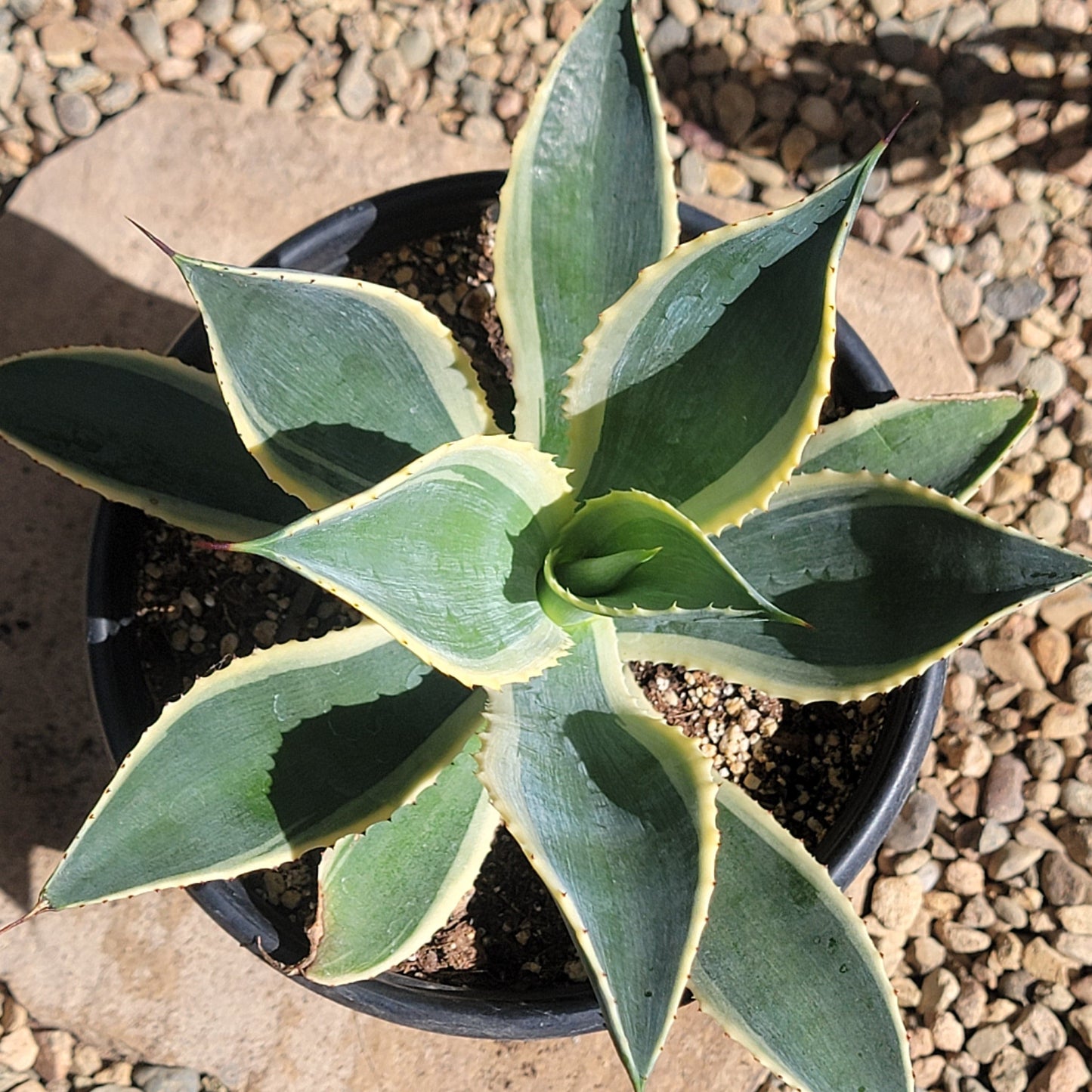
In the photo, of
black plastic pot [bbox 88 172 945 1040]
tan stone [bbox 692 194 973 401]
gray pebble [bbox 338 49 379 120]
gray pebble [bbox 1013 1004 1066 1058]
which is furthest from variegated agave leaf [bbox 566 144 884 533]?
gray pebble [bbox 1013 1004 1066 1058]

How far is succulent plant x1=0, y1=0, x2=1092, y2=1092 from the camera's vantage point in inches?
30.5

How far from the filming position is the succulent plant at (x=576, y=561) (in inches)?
30.5

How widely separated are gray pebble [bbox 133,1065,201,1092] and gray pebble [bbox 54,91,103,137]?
3.97ft

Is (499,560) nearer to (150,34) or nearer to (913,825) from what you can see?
(913,825)

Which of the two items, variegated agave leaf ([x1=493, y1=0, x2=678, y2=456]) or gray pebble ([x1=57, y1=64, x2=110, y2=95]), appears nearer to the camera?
variegated agave leaf ([x1=493, y1=0, x2=678, y2=456])

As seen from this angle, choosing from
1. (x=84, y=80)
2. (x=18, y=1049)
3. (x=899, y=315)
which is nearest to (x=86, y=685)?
(x=18, y=1049)

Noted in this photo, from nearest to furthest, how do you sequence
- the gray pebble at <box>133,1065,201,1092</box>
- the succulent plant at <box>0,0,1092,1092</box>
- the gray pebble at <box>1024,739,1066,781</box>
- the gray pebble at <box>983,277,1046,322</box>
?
the succulent plant at <box>0,0,1092,1092</box> → the gray pebble at <box>133,1065,201,1092</box> → the gray pebble at <box>1024,739,1066,781</box> → the gray pebble at <box>983,277,1046,322</box>

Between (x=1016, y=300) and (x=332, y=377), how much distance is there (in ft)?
3.66

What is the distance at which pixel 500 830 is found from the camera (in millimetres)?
1194

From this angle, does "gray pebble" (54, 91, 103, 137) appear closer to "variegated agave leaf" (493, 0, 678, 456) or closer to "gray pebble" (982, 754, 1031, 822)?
"variegated agave leaf" (493, 0, 678, 456)

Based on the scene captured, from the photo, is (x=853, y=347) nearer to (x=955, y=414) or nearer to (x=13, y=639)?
(x=955, y=414)

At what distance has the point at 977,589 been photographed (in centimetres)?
84

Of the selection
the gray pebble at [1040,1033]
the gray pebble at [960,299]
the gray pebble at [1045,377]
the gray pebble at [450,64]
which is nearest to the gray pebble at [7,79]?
the gray pebble at [450,64]

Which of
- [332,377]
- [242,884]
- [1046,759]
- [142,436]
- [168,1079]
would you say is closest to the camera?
[332,377]
